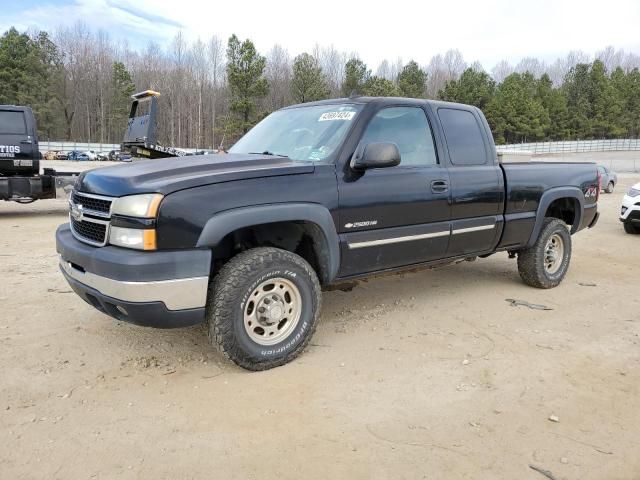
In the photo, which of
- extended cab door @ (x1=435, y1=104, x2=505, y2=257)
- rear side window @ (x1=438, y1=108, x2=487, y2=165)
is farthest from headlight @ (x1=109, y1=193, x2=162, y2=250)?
rear side window @ (x1=438, y1=108, x2=487, y2=165)

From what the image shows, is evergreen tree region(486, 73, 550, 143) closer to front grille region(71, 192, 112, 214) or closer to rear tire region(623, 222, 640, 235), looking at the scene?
rear tire region(623, 222, 640, 235)

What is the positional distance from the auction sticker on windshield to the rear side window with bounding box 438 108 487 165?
1072mm

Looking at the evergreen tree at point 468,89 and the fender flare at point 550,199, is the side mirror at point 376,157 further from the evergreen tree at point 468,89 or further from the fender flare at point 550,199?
the evergreen tree at point 468,89

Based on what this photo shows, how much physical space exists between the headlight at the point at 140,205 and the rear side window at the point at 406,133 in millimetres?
1758

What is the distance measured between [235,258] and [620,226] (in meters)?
11.1

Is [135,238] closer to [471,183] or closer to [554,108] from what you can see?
[471,183]

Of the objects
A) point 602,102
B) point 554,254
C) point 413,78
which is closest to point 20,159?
point 554,254

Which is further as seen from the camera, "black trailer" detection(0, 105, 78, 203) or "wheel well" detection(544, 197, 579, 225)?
"black trailer" detection(0, 105, 78, 203)

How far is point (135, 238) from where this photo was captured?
3146 millimetres

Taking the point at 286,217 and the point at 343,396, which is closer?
the point at 343,396

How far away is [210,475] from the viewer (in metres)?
2.47

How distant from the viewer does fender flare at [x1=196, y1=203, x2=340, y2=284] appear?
326cm

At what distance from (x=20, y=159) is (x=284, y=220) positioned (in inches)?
377

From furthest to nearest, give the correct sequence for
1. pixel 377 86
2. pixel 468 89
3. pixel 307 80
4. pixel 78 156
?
1. pixel 468 89
2. pixel 377 86
3. pixel 307 80
4. pixel 78 156
